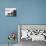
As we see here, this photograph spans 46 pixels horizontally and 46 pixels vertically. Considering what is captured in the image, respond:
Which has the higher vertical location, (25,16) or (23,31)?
(25,16)

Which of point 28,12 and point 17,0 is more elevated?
point 17,0

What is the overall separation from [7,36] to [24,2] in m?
0.88

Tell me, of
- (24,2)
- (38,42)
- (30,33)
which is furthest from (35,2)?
(38,42)

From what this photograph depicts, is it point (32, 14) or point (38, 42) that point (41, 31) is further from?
point (32, 14)

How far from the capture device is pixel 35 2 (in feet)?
9.63

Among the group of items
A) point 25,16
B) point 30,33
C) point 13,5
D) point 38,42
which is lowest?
point 38,42

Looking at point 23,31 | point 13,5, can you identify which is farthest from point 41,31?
point 13,5

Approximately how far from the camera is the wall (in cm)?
294

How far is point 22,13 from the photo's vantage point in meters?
2.94

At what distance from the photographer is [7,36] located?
294cm

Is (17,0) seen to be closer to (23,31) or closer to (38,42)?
(23,31)

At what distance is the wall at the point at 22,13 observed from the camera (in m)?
2.94

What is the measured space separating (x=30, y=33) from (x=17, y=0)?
82 centimetres

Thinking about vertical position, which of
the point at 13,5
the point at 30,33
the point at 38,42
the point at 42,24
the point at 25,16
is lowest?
the point at 38,42
